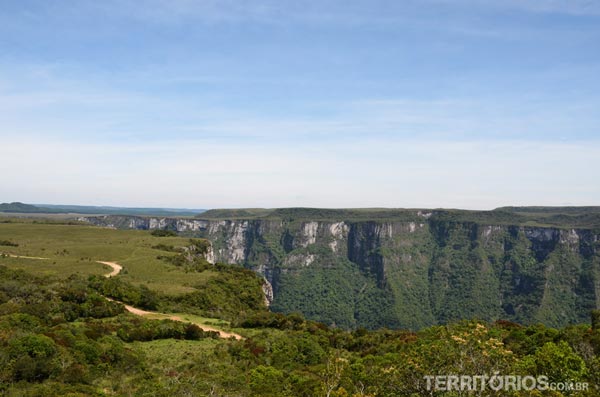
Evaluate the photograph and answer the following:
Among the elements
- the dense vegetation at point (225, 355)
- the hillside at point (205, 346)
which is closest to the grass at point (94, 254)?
the hillside at point (205, 346)

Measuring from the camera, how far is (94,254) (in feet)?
343

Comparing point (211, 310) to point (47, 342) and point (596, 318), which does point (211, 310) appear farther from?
point (596, 318)

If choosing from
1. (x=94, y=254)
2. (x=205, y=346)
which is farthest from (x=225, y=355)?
(x=94, y=254)

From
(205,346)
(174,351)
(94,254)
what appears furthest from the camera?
(94,254)

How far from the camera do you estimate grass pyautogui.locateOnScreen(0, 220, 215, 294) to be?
8456 cm

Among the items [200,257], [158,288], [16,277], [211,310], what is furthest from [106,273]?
[200,257]

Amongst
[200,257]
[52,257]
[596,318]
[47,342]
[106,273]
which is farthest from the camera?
[200,257]

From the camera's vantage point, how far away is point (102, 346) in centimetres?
4216

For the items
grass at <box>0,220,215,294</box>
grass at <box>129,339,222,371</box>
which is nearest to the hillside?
grass at <box>129,339,222,371</box>

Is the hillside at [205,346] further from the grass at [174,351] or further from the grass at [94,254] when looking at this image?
the grass at [94,254]

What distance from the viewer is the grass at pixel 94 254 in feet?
277

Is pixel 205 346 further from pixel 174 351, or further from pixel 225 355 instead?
pixel 225 355

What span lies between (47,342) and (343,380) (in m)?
23.5

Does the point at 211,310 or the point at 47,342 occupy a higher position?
the point at 47,342
